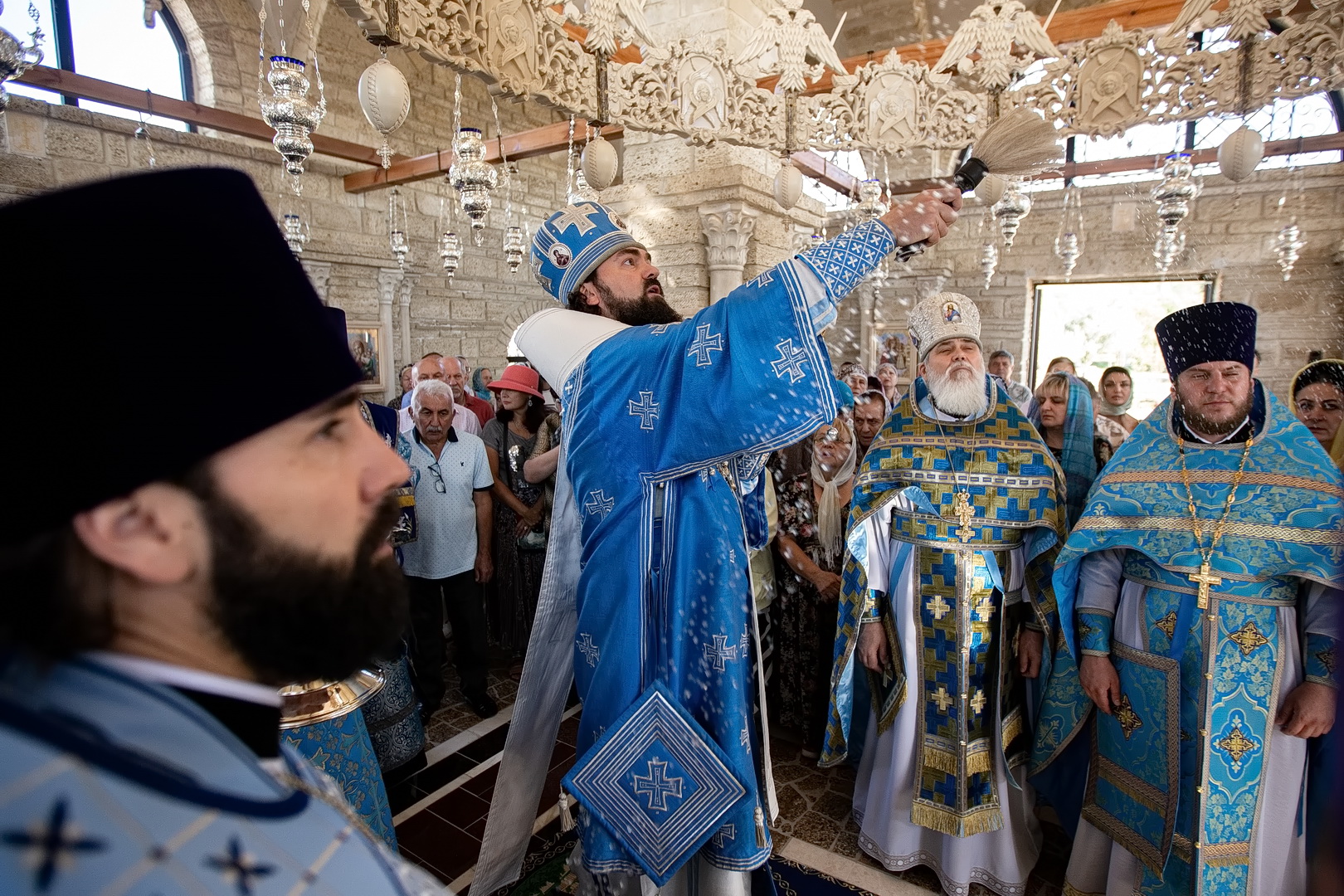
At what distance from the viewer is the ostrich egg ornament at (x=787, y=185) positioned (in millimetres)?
4277

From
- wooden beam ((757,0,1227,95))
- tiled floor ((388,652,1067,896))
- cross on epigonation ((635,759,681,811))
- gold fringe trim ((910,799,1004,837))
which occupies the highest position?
wooden beam ((757,0,1227,95))

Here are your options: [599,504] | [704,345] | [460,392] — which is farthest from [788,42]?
[460,392]

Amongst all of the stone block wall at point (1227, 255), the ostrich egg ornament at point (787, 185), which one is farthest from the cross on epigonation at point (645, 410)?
the stone block wall at point (1227, 255)

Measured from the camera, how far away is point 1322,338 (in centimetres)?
939

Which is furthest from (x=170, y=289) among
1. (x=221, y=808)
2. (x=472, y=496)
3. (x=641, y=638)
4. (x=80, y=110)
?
(x=80, y=110)

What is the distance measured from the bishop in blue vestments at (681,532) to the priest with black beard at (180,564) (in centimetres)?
106

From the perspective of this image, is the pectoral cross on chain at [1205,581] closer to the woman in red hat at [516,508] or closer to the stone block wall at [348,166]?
the woman in red hat at [516,508]

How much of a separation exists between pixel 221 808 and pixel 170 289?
1.38 feet

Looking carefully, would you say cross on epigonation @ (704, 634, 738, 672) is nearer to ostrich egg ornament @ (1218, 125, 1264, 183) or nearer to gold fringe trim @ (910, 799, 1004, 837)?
gold fringe trim @ (910, 799, 1004, 837)

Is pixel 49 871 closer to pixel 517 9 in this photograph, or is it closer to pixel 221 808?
pixel 221 808

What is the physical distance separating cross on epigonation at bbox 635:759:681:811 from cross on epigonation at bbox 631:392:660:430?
0.87 metres

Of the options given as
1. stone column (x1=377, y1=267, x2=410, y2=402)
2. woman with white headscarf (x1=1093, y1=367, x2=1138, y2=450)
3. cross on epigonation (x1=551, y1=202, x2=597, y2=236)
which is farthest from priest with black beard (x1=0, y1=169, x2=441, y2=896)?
stone column (x1=377, y1=267, x2=410, y2=402)

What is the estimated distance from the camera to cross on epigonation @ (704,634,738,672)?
185cm

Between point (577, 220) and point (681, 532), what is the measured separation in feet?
3.38
